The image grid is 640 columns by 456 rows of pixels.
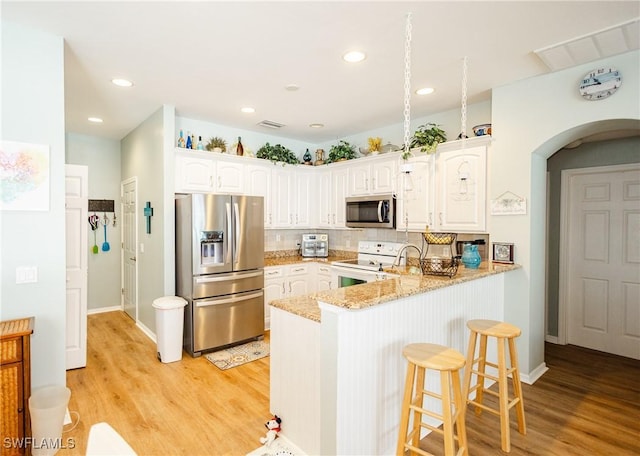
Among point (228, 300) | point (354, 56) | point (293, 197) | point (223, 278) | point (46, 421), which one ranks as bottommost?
point (46, 421)

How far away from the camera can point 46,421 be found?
210 cm

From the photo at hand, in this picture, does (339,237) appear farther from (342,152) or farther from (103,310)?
(103,310)

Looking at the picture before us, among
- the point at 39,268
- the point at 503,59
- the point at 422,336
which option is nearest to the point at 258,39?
the point at 503,59

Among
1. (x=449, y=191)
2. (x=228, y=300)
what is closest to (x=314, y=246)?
(x=228, y=300)

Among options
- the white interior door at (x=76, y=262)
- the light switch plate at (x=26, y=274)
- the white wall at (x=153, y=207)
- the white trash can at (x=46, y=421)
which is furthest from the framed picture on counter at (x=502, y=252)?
the white interior door at (x=76, y=262)

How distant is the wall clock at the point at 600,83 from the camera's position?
8.51ft

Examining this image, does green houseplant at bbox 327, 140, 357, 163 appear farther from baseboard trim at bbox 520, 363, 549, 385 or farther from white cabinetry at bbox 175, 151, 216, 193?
baseboard trim at bbox 520, 363, 549, 385

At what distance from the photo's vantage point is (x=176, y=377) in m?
3.25

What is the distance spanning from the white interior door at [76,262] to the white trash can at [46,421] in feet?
4.32

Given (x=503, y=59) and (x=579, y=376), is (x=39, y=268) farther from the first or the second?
(x=579, y=376)

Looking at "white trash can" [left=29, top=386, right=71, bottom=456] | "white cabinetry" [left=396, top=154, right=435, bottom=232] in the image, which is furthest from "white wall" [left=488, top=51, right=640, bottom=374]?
"white trash can" [left=29, top=386, right=71, bottom=456]

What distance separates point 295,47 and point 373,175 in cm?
225

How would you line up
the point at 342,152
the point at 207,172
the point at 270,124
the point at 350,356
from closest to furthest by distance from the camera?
the point at 350,356
the point at 207,172
the point at 270,124
the point at 342,152

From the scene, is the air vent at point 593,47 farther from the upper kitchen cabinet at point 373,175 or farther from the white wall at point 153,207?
the white wall at point 153,207
